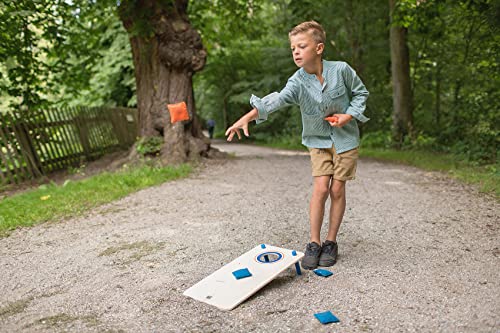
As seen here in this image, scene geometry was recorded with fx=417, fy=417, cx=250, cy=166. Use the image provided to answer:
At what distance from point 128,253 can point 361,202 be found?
10.3 feet

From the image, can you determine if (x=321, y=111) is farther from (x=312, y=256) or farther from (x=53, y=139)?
(x=53, y=139)

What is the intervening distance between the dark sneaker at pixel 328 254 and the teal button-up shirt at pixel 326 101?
807 millimetres

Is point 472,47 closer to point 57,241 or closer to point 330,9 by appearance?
point 330,9

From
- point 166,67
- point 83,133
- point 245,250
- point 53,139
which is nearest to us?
point 245,250

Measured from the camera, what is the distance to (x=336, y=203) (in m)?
3.44

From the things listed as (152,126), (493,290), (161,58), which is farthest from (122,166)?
(493,290)

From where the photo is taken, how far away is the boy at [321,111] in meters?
3.16

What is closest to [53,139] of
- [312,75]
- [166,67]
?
[166,67]

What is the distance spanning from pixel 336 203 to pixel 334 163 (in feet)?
1.13

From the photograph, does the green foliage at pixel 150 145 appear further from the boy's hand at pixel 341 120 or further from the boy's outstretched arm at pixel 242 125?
the boy's hand at pixel 341 120

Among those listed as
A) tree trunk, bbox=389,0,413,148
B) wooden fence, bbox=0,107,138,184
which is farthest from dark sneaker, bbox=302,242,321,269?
Result: tree trunk, bbox=389,0,413,148

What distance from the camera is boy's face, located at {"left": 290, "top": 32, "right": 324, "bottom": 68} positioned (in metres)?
3.15

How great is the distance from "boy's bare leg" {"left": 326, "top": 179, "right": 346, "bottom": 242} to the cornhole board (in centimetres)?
44

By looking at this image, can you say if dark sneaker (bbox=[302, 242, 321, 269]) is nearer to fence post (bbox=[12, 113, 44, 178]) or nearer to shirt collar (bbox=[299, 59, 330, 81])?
shirt collar (bbox=[299, 59, 330, 81])
